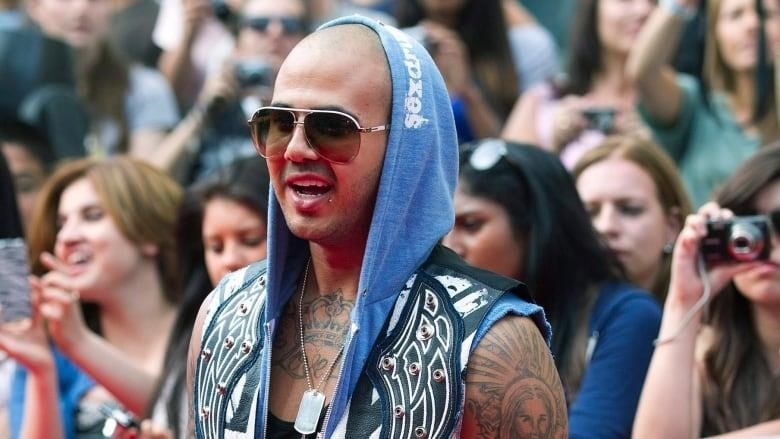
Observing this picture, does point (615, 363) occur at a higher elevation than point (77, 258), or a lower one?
higher

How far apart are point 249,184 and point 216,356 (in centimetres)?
220

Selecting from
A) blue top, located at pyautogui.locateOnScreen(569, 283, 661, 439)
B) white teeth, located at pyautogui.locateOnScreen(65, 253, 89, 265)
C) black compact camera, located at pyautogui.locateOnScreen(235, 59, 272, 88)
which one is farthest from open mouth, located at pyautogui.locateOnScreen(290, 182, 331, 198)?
black compact camera, located at pyautogui.locateOnScreen(235, 59, 272, 88)

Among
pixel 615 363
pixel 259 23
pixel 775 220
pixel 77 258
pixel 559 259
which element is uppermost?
pixel 259 23

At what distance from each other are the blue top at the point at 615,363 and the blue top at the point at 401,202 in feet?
4.34

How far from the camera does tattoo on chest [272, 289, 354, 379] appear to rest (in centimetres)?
283

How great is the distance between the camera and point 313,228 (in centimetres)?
272

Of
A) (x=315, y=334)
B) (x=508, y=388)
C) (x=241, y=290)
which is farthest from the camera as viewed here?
(x=241, y=290)

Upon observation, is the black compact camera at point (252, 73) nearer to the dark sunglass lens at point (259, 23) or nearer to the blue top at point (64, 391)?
the dark sunglass lens at point (259, 23)

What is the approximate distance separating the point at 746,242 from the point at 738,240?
26 mm

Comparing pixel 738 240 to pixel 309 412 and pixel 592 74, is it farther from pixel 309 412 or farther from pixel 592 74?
pixel 592 74

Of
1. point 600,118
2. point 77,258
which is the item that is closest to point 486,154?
point 600,118

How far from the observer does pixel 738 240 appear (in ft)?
13.2

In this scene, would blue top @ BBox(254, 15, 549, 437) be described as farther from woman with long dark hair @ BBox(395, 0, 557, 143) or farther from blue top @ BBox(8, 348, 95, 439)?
woman with long dark hair @ BBox(395, 0, 557, 143)

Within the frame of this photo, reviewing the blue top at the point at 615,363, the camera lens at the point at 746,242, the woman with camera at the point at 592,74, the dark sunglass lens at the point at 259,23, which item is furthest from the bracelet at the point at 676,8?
the camera lens at the point at 746,242
